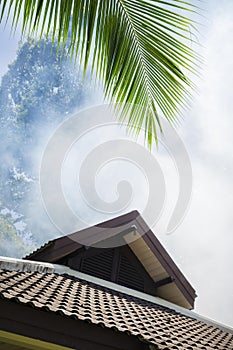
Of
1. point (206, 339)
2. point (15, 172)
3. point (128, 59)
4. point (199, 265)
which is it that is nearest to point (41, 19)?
point (128, 59)

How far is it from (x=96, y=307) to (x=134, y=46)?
3106mm

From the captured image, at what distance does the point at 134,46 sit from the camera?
2479mm

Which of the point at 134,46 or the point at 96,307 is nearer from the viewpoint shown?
the point at 134,46

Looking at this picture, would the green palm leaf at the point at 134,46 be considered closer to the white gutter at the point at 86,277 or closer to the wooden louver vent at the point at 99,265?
the white gutter at the point at 86,277

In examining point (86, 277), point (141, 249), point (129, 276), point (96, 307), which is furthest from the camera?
point (141, 249)

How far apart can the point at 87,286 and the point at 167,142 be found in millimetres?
4152

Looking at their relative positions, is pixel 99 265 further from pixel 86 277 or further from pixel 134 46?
pixel 134 46

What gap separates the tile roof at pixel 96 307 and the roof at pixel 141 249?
75cm

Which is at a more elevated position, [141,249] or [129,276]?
[141,249]

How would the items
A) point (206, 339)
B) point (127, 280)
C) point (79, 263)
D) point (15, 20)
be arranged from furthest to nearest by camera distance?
1. point (127, 280)
2. point (79, 263)
3. point (206, 339)
4. point (15, 20)

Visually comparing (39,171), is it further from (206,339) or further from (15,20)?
(15,20)

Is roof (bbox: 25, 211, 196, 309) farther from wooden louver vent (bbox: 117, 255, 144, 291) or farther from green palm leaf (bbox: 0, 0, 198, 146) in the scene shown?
green palm leaf (bbox: 0, 0, 198, 146)

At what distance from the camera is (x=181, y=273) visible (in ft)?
26.9

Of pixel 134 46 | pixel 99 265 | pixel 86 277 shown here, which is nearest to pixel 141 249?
pixel 99 265
